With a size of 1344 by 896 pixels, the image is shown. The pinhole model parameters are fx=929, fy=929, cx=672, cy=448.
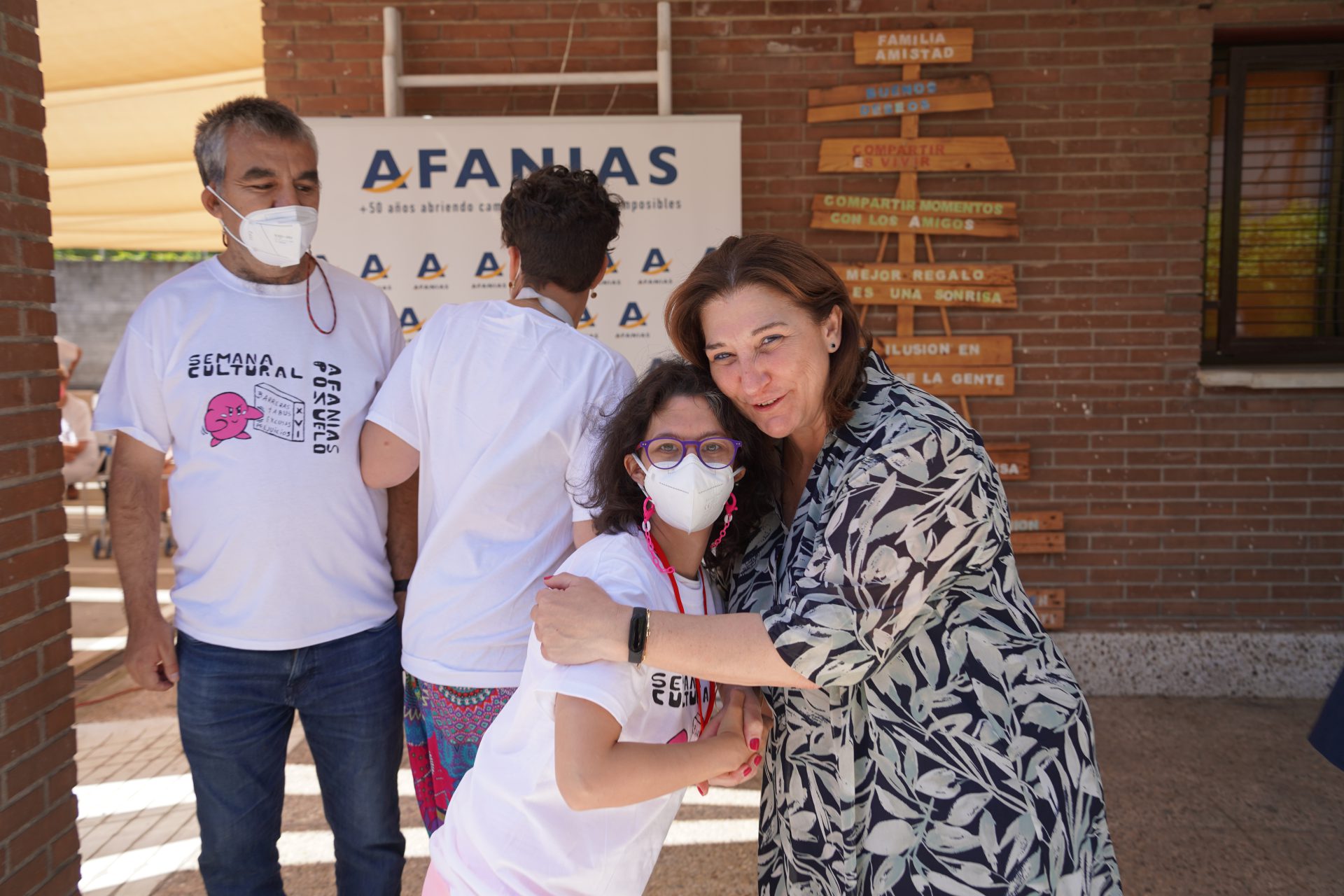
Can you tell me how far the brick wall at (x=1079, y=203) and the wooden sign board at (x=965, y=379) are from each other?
3.4 inches

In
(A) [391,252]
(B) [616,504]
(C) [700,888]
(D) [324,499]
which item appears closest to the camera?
(B) [616,504]

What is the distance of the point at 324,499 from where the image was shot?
7.16 ft

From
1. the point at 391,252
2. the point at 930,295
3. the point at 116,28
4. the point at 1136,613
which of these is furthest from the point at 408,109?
the point at 1136,613

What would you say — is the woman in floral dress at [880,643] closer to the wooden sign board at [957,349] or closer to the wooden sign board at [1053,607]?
the wooden sign board at [957,349]

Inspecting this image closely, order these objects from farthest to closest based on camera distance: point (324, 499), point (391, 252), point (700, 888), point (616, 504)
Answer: point (391, 252) → point (700, 888) → point (324, 499) → point (616, 504)

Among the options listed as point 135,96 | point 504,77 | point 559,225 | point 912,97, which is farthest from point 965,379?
point 135,96

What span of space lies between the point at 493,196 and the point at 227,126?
2258 mm

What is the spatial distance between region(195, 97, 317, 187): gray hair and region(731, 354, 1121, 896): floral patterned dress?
5.19ft

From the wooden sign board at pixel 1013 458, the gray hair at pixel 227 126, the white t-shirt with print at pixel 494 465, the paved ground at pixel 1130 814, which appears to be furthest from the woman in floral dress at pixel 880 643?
the wooden sign board at pixel 1013 458

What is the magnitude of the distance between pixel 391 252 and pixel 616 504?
3169mm

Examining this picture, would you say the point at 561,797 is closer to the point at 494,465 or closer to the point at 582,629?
the point at 582,629

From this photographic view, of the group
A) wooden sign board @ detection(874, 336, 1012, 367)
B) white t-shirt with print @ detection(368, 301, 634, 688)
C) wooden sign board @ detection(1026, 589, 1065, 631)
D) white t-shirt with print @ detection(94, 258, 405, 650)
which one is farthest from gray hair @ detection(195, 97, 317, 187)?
wooden sign board @ detection(1026, 589, 1065, 631)

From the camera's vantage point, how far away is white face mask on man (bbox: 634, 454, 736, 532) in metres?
1.59

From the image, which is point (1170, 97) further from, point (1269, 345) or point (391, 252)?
point (391, 252)
